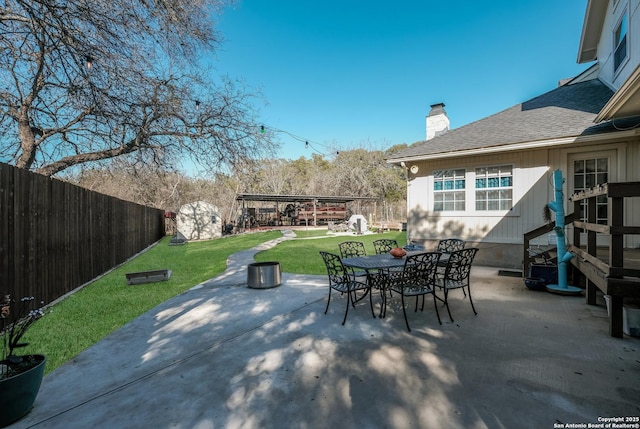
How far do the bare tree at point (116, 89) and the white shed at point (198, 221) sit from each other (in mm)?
10309

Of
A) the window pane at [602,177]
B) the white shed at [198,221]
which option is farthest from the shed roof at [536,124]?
the white shed at [198,221]

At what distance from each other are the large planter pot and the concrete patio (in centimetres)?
8

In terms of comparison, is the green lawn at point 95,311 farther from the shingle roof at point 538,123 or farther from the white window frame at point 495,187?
the white window frame at point 495,187

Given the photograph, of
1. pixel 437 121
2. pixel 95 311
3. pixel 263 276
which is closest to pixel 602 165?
pixel 437 121

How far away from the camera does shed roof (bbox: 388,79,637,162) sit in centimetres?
631

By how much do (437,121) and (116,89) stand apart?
8.91 m

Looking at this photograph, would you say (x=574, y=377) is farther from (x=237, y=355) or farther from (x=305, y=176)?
(x=305, y=176)

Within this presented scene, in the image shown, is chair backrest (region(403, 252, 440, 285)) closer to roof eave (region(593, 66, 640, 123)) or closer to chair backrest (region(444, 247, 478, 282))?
chair backrest (region(444, 247, 478, 282))

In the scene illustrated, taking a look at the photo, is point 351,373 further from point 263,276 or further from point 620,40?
point 620,40

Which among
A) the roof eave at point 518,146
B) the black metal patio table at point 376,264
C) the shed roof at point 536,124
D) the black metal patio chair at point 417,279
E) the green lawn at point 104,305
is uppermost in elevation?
the shed roof at point 536,124

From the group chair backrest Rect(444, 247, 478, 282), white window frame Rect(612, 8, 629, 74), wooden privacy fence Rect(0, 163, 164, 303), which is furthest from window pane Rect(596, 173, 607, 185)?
wooden privacy fence Rect(0, 163, 164, 303)

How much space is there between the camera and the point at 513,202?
6.93 m

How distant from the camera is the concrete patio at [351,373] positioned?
6.47 feet

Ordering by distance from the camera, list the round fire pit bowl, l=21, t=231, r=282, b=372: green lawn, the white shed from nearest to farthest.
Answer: l=21, t=231, r=282, b=372: green lawn, the round fire pit bowl, the white shed
